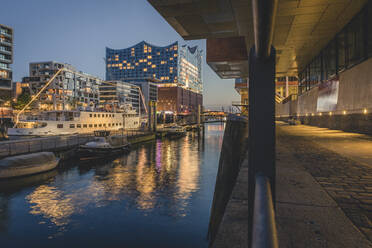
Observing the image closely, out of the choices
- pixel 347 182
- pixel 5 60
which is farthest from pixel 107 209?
pixel 5 60

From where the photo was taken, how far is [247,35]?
55.0ft

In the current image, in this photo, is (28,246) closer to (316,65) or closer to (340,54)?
(340,54)

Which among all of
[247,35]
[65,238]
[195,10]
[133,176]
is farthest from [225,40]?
[65,238]

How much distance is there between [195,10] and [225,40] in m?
8.11

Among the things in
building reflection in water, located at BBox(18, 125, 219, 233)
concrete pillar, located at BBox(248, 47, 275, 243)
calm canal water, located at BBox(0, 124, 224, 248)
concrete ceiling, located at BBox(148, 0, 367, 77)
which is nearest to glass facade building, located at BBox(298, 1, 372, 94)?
concrete ceiling, located at BBox(148, 0, 367, 77)

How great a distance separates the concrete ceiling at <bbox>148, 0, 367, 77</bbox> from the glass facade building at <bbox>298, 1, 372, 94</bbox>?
0.62 m

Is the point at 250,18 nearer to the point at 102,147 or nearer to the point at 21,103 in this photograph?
the point at 102,147

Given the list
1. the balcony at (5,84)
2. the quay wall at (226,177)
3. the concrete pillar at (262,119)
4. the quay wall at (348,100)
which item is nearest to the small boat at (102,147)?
the quay wall at (226,177)

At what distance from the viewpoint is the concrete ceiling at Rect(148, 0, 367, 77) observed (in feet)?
40.1

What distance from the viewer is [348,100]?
1670 cm

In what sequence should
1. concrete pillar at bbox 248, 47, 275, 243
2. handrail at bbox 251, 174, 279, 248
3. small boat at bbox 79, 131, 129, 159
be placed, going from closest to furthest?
handrail at bbox 251, 174, 279, 248, concrete pillar at bbox 248, 47, 275, 243, small boat at bbox 79, 131, 129, 159

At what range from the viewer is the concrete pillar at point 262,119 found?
1.75m

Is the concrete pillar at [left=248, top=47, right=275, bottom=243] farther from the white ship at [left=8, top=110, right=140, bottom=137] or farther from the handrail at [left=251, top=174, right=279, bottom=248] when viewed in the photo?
the white ship at [left=8, top=110, right=140, bottom=137]

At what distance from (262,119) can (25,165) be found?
23469 mm
